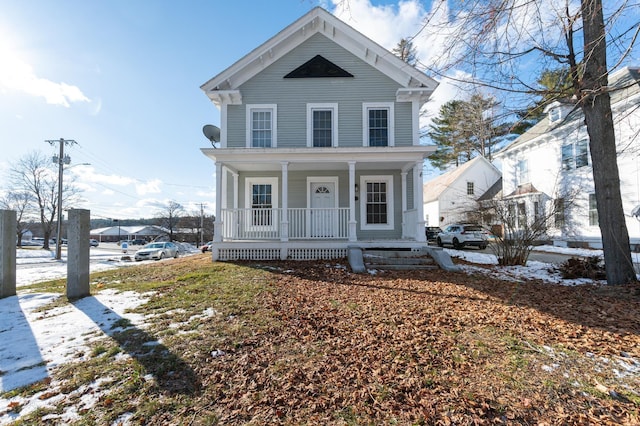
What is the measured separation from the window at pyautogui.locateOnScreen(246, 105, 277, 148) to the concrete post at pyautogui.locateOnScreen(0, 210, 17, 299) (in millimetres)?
6823

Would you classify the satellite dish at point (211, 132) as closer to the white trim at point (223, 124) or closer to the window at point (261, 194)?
the white trim at point (223, 124)

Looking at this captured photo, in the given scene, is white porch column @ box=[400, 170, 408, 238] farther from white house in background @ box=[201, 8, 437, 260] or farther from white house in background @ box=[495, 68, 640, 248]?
white house in background @ box=[495, 68, 640, 248]

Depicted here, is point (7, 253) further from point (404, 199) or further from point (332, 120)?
point (404, 199)

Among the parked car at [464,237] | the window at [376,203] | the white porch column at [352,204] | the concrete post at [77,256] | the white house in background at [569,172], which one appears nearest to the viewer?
the concrete post at [77,256]

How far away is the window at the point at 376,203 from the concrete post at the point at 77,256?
8.34 m

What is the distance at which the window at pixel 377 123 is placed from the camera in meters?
11.1

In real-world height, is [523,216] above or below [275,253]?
above

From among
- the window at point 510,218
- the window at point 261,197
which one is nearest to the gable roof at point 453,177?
the window at point 510,218

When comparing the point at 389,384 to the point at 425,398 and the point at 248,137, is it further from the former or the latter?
the point at 248,137

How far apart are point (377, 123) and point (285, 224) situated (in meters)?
5.22

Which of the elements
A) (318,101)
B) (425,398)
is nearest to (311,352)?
(425,398)

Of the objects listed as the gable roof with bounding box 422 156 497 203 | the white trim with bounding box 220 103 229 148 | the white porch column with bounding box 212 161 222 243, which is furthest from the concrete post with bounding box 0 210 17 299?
the gable roof with bounding box 422 156 497 203

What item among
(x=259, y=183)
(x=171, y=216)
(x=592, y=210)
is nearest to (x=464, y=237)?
(x=592, y=210)

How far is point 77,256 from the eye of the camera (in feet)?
19.1
